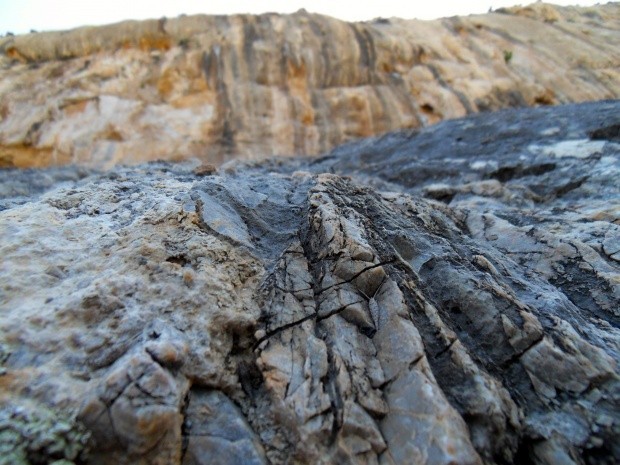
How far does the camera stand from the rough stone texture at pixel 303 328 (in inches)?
87.0

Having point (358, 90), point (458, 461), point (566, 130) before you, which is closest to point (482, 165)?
point (566, 130)

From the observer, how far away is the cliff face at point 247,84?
1271 cm

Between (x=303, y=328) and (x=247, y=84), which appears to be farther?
(x=247, y=84)

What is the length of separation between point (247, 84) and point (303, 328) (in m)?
12.5

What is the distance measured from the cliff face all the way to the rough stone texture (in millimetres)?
9191

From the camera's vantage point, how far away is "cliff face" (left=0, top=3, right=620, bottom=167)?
12711 millimetres

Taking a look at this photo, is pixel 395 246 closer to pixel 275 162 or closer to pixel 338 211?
pixel 338 211

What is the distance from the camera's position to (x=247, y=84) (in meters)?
13.8

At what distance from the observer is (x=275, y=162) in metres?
10.0

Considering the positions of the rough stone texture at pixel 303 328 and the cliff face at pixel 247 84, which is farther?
the cliff face at pixel 247 84

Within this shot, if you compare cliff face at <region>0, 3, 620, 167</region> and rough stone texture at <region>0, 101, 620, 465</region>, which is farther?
cliff face at <region>0, 3, 620, 167</region>

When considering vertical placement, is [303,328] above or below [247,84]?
above

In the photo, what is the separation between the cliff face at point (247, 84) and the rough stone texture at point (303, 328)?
919 centimetres

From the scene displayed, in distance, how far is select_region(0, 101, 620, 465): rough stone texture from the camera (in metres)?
2.21
